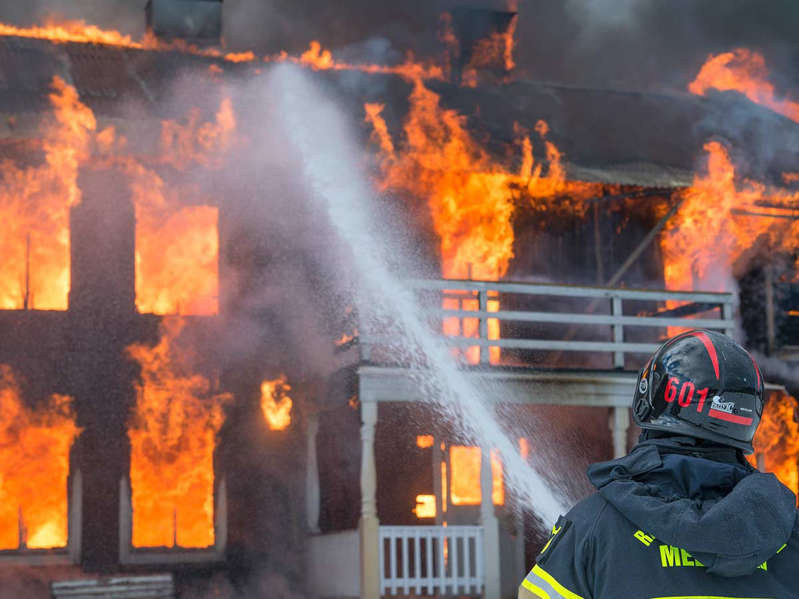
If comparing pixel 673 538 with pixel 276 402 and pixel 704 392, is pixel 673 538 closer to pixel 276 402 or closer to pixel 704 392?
pixel 704 392

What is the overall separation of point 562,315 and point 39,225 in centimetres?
678

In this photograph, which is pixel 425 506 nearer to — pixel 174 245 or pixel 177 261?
pixel 177 261

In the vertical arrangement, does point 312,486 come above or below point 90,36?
below

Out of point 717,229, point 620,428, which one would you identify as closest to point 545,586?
point 620,428

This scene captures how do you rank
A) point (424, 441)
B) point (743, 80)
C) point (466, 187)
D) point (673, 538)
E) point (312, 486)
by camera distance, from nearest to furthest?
point (673, 538), point (312, 486), point (424, 441), point (466, 187), point (743, 80)

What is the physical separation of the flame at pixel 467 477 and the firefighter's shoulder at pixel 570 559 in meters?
13.2

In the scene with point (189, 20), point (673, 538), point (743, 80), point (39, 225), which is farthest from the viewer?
point (743, 80)

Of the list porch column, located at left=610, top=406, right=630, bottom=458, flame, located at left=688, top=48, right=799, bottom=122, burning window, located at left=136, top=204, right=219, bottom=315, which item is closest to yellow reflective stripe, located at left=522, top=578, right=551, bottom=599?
porch column, located at left=610, top=406, right=630, bottom=458

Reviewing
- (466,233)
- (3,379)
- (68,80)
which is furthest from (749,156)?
(3,379)

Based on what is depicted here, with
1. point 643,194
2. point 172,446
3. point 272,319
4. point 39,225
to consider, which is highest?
point 643,194

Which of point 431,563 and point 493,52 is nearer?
point 431,563

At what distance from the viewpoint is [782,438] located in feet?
56.4

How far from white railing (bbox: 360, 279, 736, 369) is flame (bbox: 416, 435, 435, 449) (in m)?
1.43

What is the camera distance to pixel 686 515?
2.43 meters
